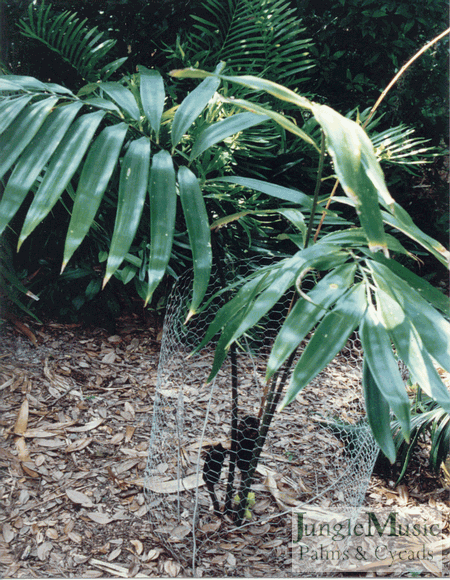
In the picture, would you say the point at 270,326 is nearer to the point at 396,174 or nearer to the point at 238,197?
the point at 238,197

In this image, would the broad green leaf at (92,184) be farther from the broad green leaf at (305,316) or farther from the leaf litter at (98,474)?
the leaf litter at (98,474)

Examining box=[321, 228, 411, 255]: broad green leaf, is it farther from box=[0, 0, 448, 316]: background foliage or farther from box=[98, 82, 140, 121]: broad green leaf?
box=[0, 0, 448, 316]: background foliage

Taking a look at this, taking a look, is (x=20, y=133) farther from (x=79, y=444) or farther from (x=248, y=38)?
(x=248, y=38)

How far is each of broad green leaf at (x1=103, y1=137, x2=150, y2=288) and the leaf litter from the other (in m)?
0.63

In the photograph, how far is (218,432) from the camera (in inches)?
50.2

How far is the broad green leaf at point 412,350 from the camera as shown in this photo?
0.50 m

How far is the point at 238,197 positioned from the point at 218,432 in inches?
28.5

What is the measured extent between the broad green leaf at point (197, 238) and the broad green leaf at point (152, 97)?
0.33ft

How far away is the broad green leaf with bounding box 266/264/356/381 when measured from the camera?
53cm

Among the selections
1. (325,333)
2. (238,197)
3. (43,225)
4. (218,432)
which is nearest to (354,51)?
(238,197)

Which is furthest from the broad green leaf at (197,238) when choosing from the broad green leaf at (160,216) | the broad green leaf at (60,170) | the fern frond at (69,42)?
the fern frond at (69,42)

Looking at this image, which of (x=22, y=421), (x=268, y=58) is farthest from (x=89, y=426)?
(x=268, y=58)

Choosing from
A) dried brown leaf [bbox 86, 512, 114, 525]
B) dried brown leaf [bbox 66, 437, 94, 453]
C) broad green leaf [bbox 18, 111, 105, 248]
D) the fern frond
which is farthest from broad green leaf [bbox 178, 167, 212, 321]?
the fern frond

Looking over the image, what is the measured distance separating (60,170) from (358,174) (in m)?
0.35
